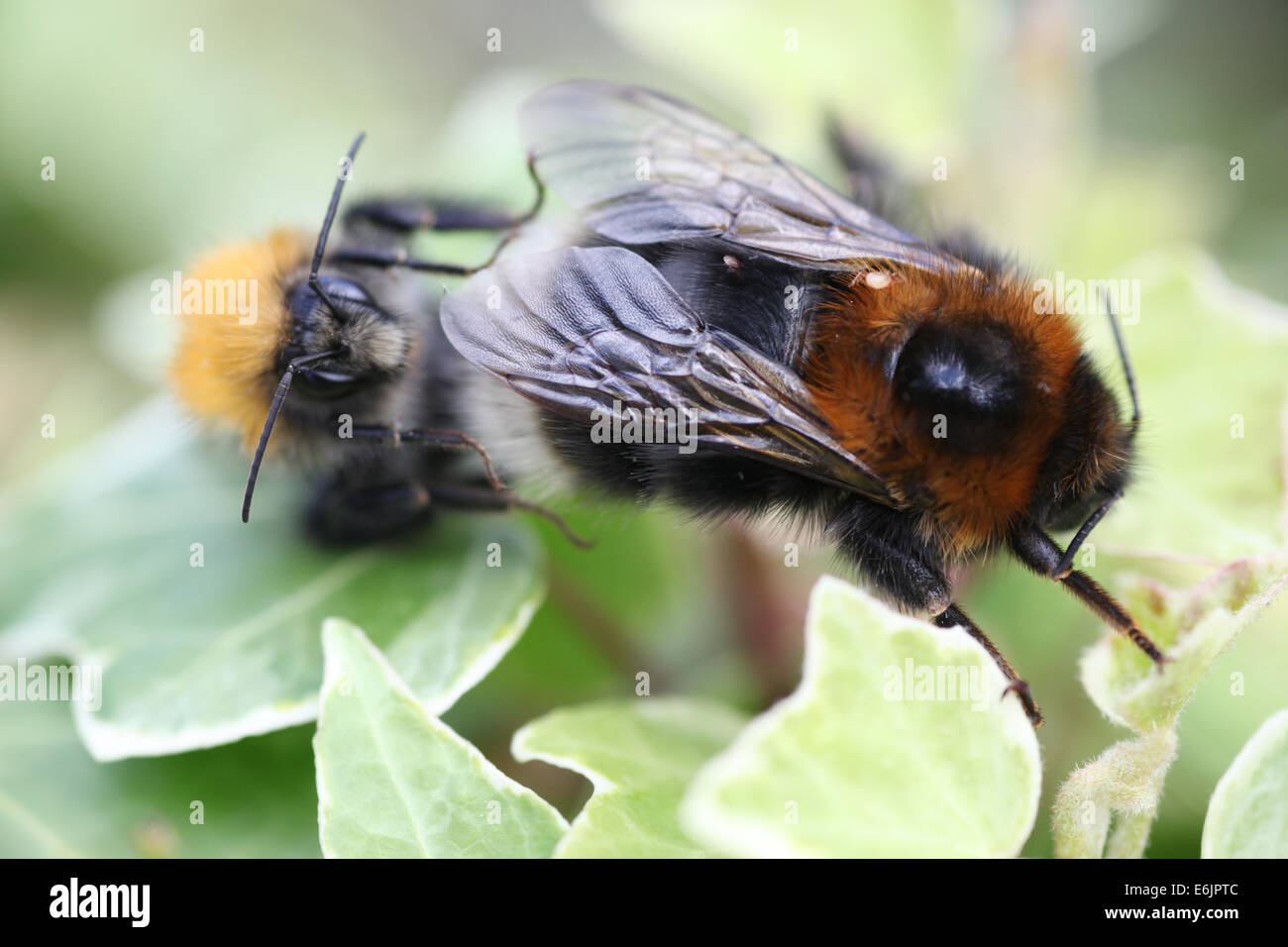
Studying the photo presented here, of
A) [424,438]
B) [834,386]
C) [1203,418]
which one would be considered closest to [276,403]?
[424,438]

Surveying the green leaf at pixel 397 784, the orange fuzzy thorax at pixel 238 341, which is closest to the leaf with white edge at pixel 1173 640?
the green leaf at pixel 397 784

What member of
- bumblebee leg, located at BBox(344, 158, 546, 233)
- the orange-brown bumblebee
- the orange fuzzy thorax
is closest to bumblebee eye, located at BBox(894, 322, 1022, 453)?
the orange-brown bumblebee

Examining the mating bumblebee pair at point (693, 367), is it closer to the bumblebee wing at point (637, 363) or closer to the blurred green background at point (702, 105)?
the bumblebee wing at point (637, 363)

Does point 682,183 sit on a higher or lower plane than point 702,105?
lower

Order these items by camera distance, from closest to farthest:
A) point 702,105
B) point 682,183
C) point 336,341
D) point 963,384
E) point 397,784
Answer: point 397,784
point 963,384
point 336,341
point 682,183
point 702,105

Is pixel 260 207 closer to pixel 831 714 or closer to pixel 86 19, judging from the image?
pixel 86 19

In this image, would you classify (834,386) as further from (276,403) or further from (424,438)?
(276,403)

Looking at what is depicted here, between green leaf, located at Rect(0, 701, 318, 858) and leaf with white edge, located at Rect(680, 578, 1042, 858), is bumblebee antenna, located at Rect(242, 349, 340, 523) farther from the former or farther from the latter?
leaf with white edge, located at Rect(680, 578, 1042, 858)

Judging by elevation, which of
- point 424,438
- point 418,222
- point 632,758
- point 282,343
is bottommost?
point 632,758
